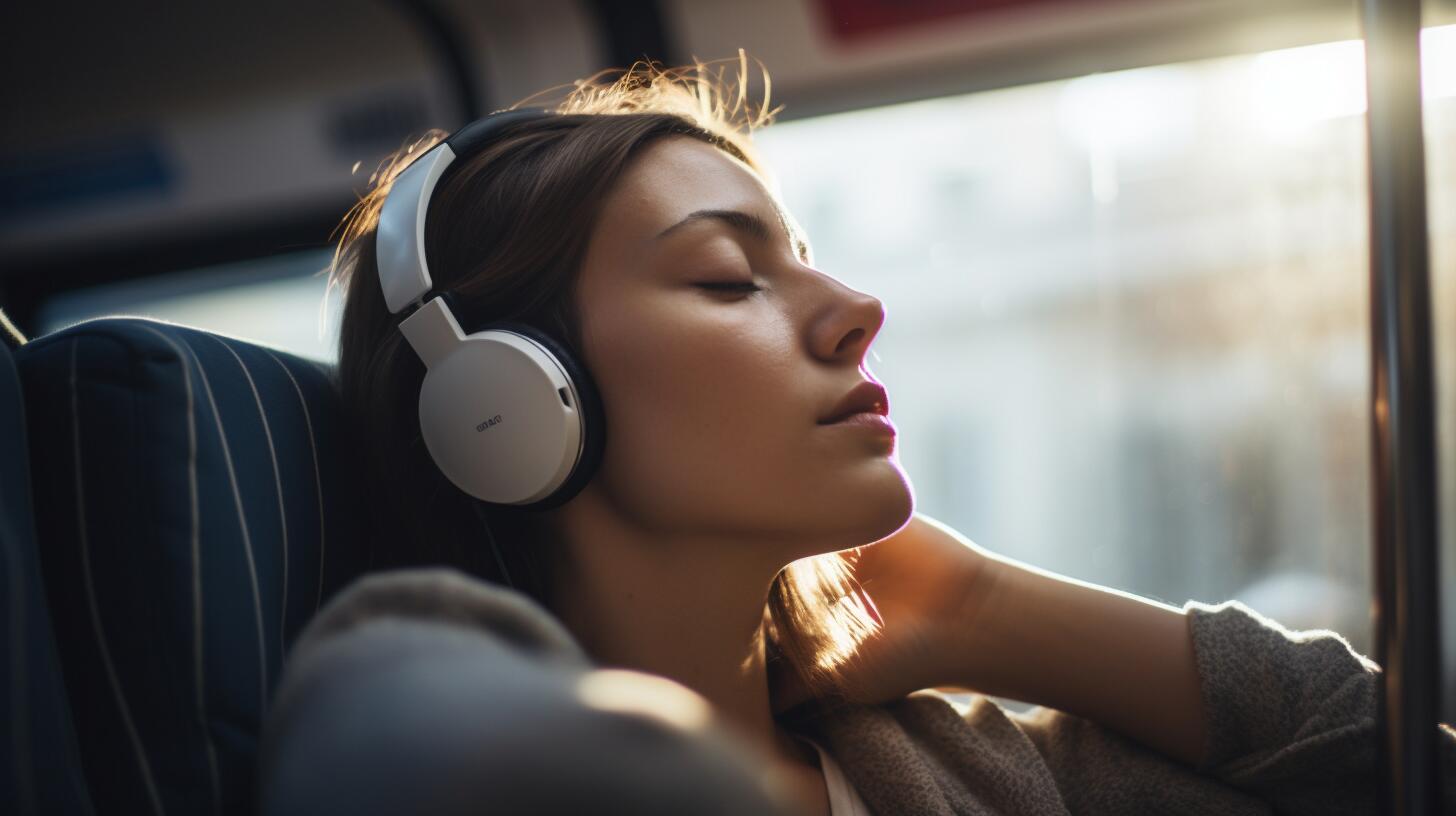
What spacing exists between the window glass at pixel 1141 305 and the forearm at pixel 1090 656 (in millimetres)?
1249

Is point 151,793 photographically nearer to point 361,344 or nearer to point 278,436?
point 278,436

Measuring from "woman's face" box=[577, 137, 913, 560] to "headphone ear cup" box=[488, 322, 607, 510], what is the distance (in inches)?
1.2

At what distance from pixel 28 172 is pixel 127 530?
3321 mm

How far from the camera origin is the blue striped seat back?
65 cm

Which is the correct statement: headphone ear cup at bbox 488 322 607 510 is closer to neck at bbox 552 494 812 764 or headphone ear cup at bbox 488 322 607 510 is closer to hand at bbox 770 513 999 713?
neck at bbox 552 494 812 764

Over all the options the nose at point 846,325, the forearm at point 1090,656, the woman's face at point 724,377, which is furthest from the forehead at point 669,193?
the forearm at point 1090,656

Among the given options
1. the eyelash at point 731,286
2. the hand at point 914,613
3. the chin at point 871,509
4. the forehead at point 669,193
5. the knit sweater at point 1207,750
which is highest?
the forehead at point 669,193

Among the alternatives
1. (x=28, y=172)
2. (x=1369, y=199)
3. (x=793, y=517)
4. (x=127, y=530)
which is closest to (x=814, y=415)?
(x=793, y=517)

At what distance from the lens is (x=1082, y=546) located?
2.26m

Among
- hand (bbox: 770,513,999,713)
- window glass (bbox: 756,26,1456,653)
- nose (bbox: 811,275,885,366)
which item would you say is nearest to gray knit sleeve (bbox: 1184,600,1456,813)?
hand (bbox: 770,513,999,713)

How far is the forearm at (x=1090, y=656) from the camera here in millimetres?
966

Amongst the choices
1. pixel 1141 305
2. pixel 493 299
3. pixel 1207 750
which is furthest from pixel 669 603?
pixel 1141 305

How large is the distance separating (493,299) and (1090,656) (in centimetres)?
72

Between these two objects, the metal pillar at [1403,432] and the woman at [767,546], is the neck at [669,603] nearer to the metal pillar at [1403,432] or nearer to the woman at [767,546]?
the woman at [767,546]
